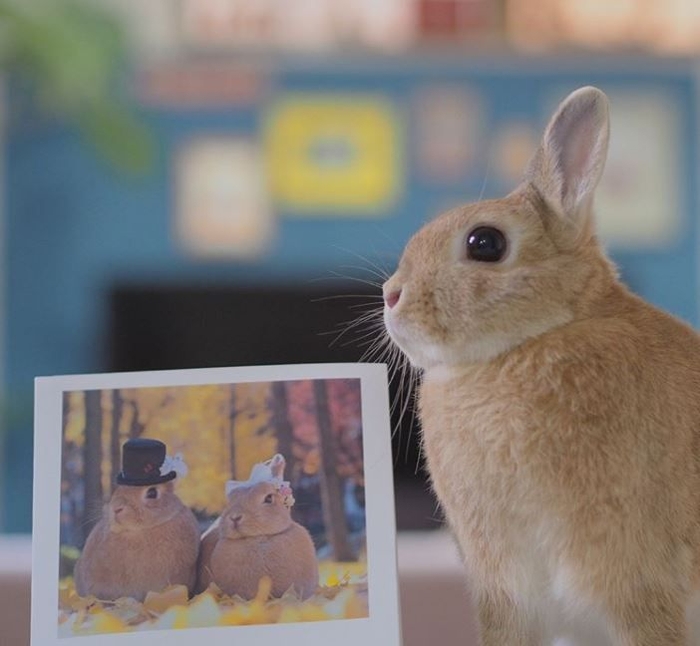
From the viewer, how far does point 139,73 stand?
2848mm

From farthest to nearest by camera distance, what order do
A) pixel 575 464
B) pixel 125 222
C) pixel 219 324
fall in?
pixel 125 222 → pixel 219 324 → pixel 575 464

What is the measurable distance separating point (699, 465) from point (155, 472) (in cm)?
31

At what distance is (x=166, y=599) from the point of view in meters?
0.59

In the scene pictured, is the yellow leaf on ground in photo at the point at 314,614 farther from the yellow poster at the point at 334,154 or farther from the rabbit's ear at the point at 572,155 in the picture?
the yellow poster at the point at 334,154

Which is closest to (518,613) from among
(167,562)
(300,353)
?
(167,562)

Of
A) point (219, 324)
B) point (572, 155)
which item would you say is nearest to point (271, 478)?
point (572, 155)

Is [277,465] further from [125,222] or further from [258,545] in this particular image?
[125,222]

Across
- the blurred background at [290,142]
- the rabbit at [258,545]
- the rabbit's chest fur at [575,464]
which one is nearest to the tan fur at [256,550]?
the rabbit at [258,545]

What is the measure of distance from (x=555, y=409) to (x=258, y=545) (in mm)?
198

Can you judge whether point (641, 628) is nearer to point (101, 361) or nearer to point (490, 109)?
point (101, 361)

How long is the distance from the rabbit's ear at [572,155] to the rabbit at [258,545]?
23cm

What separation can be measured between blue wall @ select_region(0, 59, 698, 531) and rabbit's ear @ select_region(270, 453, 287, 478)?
217 cm

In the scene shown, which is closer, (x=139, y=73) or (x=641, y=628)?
(x=641, y=628)

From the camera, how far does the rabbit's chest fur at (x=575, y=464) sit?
508mm
